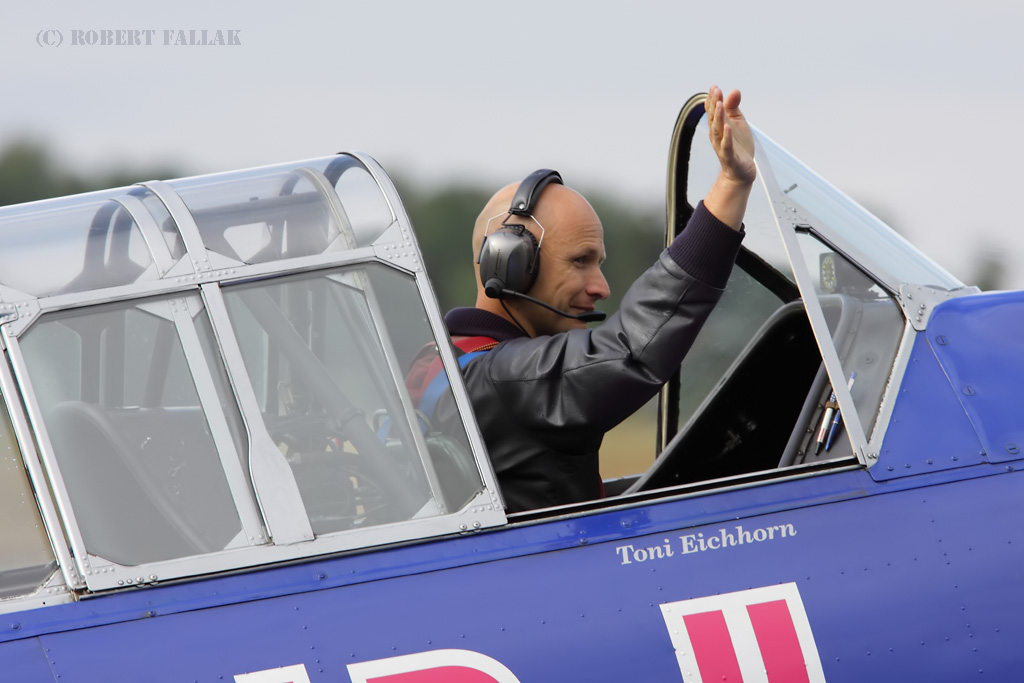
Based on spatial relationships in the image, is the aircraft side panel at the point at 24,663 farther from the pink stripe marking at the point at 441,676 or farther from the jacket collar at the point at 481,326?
the jacket collar at the point at 481,326

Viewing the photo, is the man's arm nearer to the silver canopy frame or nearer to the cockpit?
the cockpit

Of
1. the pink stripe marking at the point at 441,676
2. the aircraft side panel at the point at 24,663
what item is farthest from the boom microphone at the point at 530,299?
the aircraft side panel at the point at 24,663

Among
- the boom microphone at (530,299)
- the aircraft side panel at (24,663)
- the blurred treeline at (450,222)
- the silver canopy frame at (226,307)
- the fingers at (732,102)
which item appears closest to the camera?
the aircraft side panel at (24,663)

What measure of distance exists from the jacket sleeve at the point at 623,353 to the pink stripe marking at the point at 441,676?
65 cm

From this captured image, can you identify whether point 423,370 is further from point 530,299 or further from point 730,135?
point 730,135

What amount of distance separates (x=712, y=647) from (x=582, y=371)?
70cm

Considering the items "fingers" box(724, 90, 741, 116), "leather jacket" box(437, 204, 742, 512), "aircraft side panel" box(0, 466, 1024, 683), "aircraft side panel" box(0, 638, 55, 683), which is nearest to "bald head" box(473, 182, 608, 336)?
"leather jacket" box(437, 204, 742, 512)

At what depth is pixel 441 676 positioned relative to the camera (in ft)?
7.43

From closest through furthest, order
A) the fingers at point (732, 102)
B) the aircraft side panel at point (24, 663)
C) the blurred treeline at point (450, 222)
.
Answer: the aircraft side panel at point (24, 663), the fingers at point (732, 102), the blurred treeline at point (450, 222)

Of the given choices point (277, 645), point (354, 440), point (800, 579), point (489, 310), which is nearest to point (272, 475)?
point (354, 440)

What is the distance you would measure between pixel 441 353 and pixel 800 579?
0.97 metres

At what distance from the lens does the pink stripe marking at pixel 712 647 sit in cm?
234

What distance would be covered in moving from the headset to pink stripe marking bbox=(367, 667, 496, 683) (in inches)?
41.7

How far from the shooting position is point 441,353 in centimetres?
247
